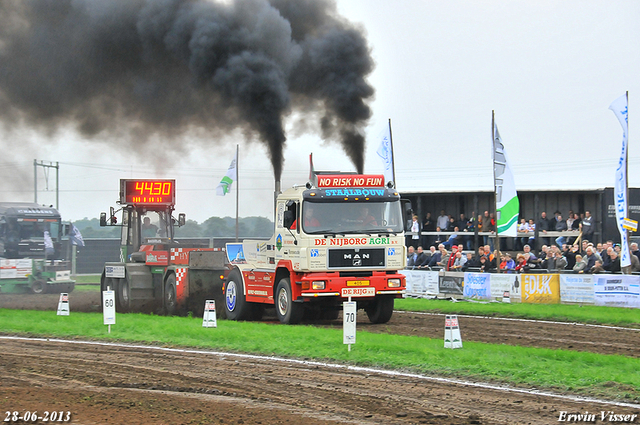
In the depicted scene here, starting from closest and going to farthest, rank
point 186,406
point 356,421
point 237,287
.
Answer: point 356,421
point 186,406
point 237,287

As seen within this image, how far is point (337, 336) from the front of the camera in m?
13.7

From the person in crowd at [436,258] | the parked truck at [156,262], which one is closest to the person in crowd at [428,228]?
the person in crowd at [436,258]

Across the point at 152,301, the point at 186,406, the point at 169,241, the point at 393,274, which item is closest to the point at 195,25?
the point at 169,241

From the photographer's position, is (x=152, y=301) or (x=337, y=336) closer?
(x=337, y=336)

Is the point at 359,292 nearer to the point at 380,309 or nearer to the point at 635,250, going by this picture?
the point at 380,309

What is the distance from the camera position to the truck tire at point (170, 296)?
2017 cm

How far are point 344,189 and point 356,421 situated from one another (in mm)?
9200

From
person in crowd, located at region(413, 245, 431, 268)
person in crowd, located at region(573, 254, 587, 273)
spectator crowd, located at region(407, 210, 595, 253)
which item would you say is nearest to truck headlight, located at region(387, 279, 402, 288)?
person in crowd, located at region(573, 254, 587, 273)

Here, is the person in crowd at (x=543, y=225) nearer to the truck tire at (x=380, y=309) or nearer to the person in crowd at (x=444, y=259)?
the person in crowd at (x=444, y=259)

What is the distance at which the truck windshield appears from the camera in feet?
52.2

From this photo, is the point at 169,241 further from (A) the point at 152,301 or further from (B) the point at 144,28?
(B) the point at 144,28

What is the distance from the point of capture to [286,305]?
650 inches

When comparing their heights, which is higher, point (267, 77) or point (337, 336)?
point (267, 77)

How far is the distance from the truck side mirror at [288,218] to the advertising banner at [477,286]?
9351 mm
